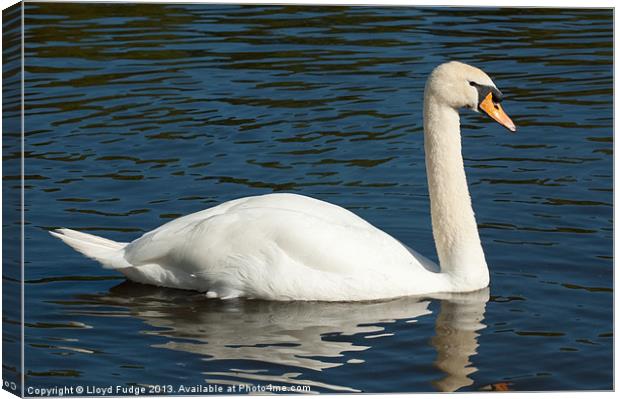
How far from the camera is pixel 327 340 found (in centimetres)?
1001

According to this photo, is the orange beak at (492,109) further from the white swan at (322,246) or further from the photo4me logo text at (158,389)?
the photo4me logo text at (158,389)

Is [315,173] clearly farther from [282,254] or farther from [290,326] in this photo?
[290,326]

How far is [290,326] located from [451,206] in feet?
4.86

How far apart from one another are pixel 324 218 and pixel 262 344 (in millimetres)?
1223

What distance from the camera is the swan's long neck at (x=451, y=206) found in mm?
10844

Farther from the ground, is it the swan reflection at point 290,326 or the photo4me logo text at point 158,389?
the swan reflection at point 290,326

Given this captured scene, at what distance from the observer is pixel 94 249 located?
11.0 metres

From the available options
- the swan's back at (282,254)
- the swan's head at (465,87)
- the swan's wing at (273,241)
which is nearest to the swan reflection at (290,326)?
the swan's back at (282,254)

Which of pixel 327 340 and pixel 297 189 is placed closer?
pixel 327 340

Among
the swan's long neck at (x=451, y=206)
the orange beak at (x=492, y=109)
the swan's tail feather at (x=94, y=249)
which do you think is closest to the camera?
the orange beak at (x=492, y=109)

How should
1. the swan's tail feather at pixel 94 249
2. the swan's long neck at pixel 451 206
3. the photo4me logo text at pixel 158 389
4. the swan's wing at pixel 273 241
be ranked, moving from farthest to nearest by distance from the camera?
the swan's tail feather at pixel 94 249 < the swan's long neck at pixel 451 206 < the swan's wing at pixel 273 241 < the photo4me logo text at pixel 158 389

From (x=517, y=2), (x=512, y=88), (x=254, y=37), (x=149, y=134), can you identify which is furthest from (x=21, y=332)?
(x=512, y=88)

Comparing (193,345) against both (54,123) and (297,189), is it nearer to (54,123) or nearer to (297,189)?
(297,189)

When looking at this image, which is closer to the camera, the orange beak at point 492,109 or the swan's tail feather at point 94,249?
the orange beak at point 492,109
